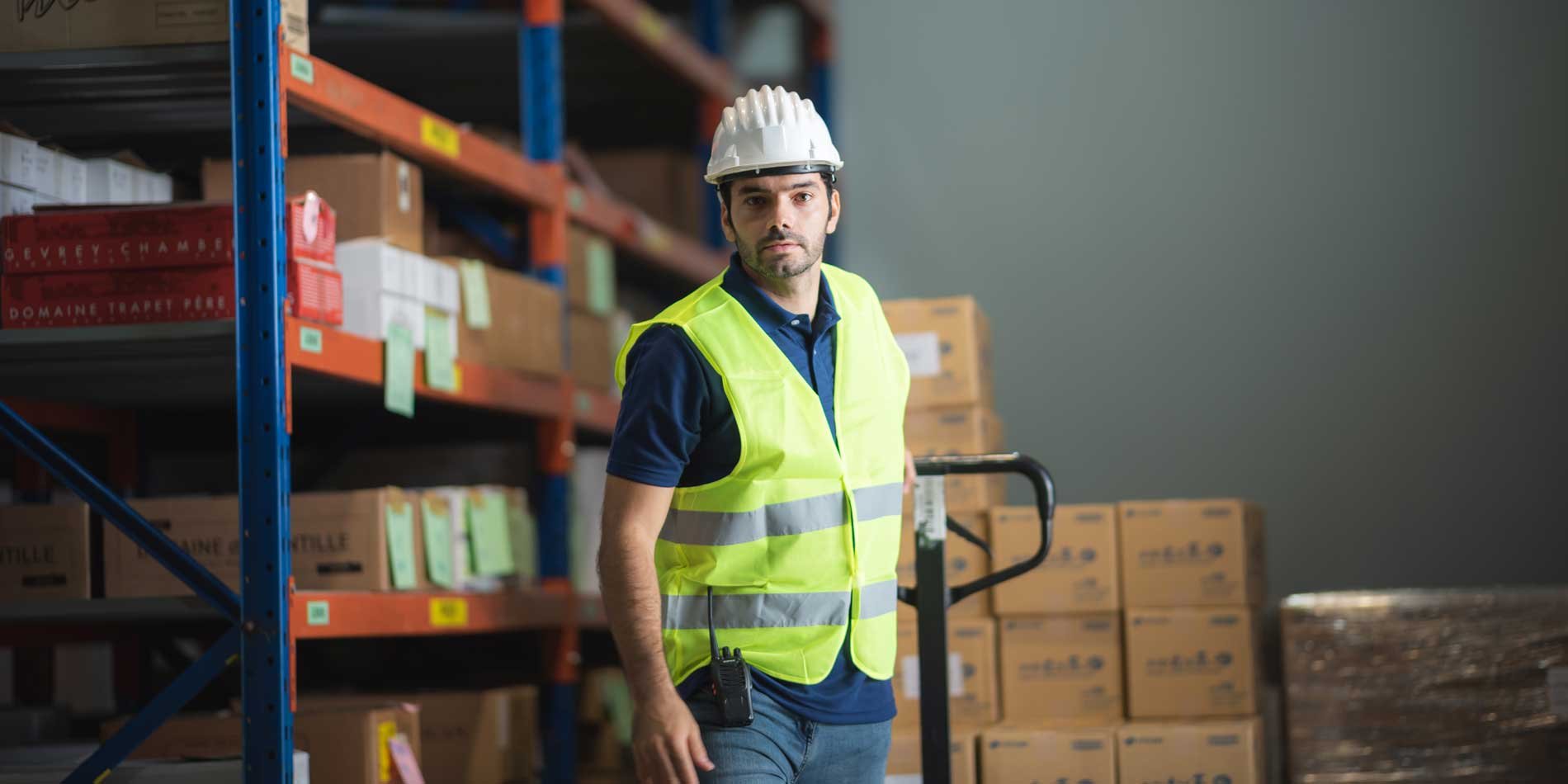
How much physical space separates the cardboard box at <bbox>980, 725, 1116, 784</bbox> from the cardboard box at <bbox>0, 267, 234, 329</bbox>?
7.77 feet

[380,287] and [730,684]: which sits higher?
[380,287]

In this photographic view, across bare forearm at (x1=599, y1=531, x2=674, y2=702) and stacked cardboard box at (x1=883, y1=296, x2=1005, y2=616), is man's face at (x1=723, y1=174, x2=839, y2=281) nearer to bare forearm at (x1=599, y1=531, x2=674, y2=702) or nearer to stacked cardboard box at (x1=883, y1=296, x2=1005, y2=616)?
bare forearm at (x1=599, y1=531, x2=674, y2=702)

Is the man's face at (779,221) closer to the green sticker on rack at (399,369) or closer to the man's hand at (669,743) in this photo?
the man's hand at (669,743)

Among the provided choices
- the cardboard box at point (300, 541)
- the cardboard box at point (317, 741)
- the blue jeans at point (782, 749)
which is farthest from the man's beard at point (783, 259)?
the cardboard box at point (317, 741)

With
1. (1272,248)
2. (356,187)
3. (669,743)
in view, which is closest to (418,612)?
(356,187)

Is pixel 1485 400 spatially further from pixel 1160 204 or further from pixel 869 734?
pixel 869 734

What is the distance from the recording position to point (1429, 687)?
4.76 metres

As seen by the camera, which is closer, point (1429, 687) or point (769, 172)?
point (769, 172)

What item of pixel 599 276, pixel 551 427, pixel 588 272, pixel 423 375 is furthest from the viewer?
pixel 599 276

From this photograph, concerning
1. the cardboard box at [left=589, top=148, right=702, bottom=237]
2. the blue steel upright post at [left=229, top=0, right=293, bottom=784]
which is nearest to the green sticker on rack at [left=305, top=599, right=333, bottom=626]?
the blue steel upright post at [left=229, top=0, right=293, bottom=784]

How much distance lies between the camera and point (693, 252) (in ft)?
22.4

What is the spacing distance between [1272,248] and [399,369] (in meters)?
3.82

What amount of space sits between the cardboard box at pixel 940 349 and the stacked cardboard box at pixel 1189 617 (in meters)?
0.58

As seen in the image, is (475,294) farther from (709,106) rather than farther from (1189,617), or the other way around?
(709,106)
